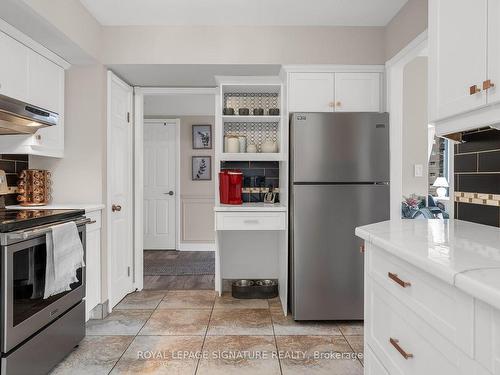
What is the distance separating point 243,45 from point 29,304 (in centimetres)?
236

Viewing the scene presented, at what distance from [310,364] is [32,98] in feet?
8.22

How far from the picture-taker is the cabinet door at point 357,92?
3064 mm

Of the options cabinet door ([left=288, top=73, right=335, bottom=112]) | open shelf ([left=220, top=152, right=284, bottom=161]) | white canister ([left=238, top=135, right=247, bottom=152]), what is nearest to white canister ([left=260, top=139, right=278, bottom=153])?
open shelf ([left=220, top=152, right=284, bottom=161])

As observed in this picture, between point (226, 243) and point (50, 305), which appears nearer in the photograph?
point (50, 305)

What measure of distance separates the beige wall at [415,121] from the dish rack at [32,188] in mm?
3601

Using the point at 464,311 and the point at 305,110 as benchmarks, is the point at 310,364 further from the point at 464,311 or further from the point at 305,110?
the point at 305,110

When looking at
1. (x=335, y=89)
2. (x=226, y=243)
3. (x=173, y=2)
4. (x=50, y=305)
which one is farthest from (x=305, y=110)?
(x=50, y=305)

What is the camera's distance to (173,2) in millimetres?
2646

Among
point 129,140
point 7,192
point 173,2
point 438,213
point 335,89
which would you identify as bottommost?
point 438,213

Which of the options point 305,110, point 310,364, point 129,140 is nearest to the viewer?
point 310,364

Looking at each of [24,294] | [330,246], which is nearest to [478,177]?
[330,246]

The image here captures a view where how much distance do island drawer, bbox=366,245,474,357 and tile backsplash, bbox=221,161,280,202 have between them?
2272 millimetres

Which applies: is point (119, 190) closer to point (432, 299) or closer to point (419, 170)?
point (432, 299)

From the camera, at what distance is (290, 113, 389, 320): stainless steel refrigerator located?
9.43ft
